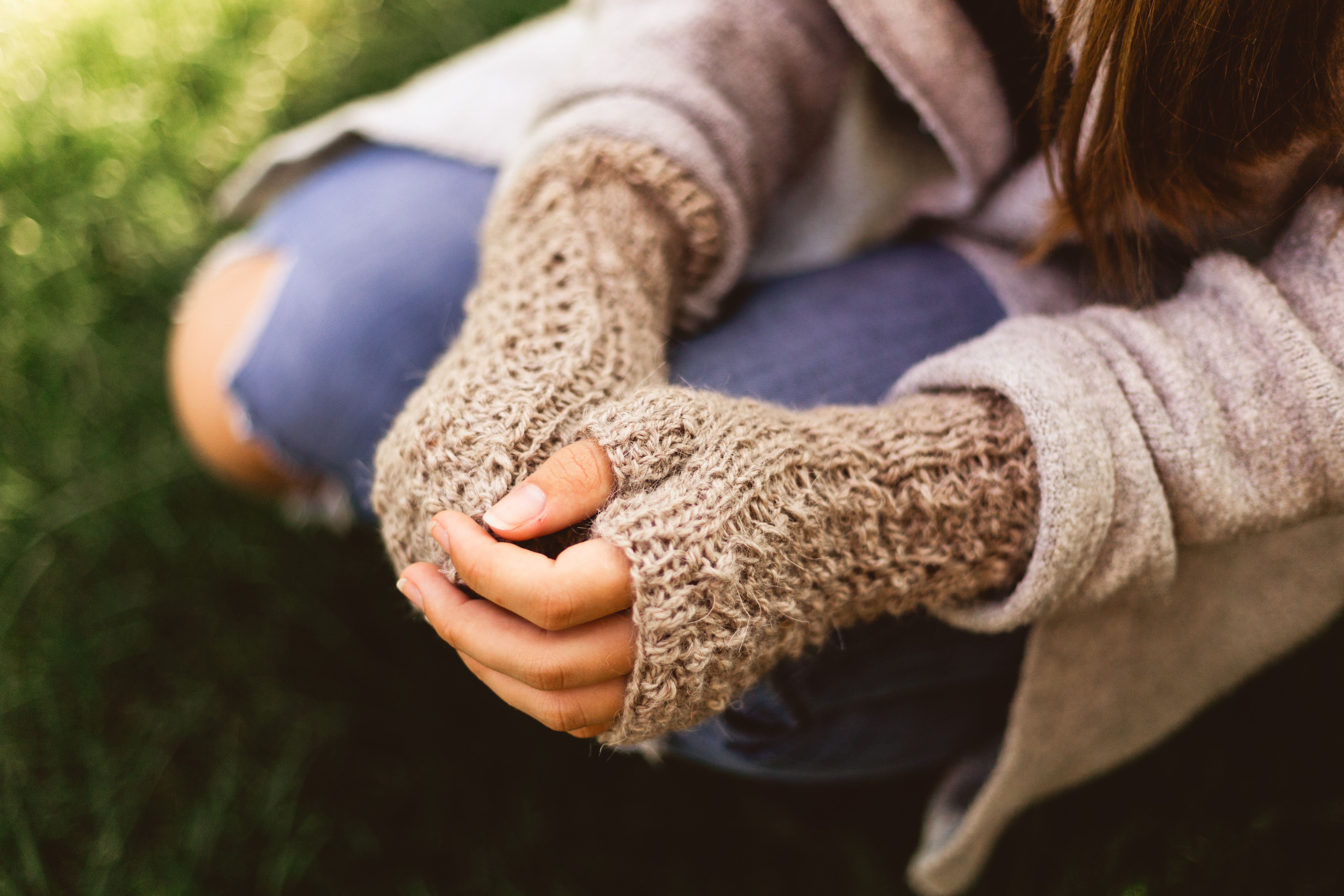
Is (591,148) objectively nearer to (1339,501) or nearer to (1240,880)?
(1339,501)

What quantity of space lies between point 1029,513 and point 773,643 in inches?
9.2

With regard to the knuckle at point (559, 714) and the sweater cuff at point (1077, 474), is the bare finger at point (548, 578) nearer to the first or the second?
the knuckle at point (559, 714)

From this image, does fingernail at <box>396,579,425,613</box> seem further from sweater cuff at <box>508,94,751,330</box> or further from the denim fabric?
sweater cuff at <box>508,94,751,330</box>

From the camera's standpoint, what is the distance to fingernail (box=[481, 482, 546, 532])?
0.52 meters

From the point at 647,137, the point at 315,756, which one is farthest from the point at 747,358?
the point at 315,756

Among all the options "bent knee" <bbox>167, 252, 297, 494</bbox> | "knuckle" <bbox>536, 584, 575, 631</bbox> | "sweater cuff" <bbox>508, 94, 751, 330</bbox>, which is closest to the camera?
"knuckle" <bbox>536, 584, 575, 631</bbox>

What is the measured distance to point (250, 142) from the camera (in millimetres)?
1694

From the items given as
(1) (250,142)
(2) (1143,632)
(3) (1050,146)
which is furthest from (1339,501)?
(1) (250,142)

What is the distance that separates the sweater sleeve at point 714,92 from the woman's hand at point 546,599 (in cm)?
35

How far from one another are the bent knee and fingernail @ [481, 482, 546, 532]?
0.66 metres

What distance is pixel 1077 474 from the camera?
59cm

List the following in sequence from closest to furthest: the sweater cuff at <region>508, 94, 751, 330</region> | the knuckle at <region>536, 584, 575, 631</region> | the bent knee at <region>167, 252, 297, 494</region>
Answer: the knuckle at <region>536, 584, 575, 631</region>, the sweater cuff at <region>508, 94, 751, 330</region>, the bent knee at <region>167, 252, 297, 494</region>

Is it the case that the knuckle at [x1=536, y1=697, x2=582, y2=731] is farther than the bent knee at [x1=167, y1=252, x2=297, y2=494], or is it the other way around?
the bent knee at [x1=167, y1=252, x2=297, y2=494]

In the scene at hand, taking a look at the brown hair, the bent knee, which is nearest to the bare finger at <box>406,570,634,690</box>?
the brown hair
